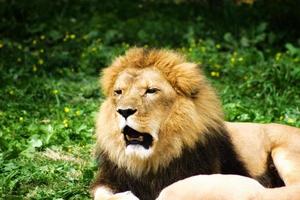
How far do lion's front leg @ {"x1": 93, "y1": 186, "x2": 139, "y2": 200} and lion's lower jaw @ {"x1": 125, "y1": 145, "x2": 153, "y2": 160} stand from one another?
0.72 ft

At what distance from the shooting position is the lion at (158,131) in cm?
401

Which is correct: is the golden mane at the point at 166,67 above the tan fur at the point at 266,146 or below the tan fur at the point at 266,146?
above

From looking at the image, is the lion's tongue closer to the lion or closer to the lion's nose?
the lion

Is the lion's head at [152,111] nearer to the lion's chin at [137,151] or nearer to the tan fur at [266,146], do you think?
the lion's chin at [137,151]

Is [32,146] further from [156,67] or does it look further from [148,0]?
[148,0]

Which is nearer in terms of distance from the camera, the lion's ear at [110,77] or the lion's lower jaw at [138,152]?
the lion's lower jaw at [138,152]

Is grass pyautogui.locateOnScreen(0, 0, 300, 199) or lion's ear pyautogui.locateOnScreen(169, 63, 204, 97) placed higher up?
lion's ear pyautogui.locateOnScreen(169, 63, 204, 97)

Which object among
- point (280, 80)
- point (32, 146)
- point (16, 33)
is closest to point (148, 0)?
point (16, 33)

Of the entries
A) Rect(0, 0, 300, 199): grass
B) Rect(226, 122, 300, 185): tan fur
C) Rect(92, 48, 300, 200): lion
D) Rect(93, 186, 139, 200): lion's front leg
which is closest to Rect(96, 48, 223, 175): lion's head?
Rect(92, 48, 300, 200): lion

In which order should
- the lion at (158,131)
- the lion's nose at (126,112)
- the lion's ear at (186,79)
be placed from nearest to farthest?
the lion's nose at (126,112) → the lion at (158,131) → the lion's ear at (186,79)

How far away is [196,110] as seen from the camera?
13.7ft

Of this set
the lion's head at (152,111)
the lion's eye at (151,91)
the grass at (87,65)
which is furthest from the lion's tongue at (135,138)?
the grass at (87,65)

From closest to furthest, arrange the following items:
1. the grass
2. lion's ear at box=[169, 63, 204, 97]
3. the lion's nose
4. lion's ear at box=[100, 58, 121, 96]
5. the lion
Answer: the lion's nose < the lion < lion's ear at box=[169, 63, 204, 97] < lion's ear at box=[100, 58, 121, 96] < the grass

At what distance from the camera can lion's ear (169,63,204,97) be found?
4148 mm
